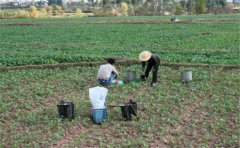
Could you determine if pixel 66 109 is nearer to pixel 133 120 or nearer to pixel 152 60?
pixel 133 120

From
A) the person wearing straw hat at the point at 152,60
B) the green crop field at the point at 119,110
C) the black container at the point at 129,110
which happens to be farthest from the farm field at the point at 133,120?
the person wearing straw hat at the point at 152,60

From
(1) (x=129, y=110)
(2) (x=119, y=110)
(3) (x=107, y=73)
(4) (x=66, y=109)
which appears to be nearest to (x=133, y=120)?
(1) (x=129, y=110)

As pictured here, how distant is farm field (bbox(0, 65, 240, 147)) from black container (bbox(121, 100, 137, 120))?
5.7 inches

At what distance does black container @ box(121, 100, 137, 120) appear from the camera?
8.63m

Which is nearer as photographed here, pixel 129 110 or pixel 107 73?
pixel 129 110

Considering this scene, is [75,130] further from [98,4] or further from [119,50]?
[98,4]

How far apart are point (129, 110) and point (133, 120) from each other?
0.70 ft

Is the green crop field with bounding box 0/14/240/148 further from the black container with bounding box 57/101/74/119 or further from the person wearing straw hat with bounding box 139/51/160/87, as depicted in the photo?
the person wearing straw hat with bounding box 139/51/160/87

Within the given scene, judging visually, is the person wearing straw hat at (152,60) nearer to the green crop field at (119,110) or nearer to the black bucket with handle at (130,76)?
the green crop field at (119,110)

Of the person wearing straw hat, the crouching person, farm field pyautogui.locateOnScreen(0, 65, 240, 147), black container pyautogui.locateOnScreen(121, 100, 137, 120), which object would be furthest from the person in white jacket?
black container pyautogui.locateOnScreen(121, 100, 137, 120)

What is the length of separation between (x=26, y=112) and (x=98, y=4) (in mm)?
115358

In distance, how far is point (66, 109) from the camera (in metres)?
8.76

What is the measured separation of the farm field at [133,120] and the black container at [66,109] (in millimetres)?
159

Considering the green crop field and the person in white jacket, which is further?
the person in white jacket
